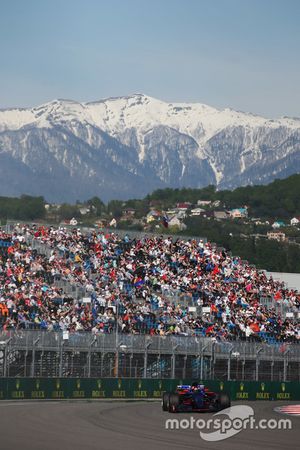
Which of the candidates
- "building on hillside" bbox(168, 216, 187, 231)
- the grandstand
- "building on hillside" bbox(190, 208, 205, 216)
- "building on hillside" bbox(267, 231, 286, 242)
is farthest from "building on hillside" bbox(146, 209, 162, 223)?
the grandstand

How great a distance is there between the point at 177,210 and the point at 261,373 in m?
137

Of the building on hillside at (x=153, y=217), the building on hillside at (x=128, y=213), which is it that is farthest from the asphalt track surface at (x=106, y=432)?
the building on hillside at (x=128, y=213)

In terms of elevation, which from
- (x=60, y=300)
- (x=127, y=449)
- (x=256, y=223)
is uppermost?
(x=256, y=223)

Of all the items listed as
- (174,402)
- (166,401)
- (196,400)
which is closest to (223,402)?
(196,400)

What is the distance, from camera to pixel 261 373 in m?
51.7

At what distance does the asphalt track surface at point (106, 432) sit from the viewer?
25.5 meters

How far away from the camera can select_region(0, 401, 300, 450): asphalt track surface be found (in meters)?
25.5

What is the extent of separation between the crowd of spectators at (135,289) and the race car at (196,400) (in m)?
14.1

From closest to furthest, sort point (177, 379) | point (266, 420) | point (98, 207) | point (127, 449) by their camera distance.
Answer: point (127, 449), point (266, 420), point (177, 379), point (98, 207)

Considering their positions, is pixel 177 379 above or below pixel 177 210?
below

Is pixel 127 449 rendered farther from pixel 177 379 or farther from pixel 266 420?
pixel 177 379

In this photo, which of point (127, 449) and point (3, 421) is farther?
point (3, 421)

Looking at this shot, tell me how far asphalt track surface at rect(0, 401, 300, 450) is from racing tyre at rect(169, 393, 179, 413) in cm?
43

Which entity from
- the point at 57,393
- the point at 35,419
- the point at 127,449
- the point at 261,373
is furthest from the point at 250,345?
the point at 127,449
